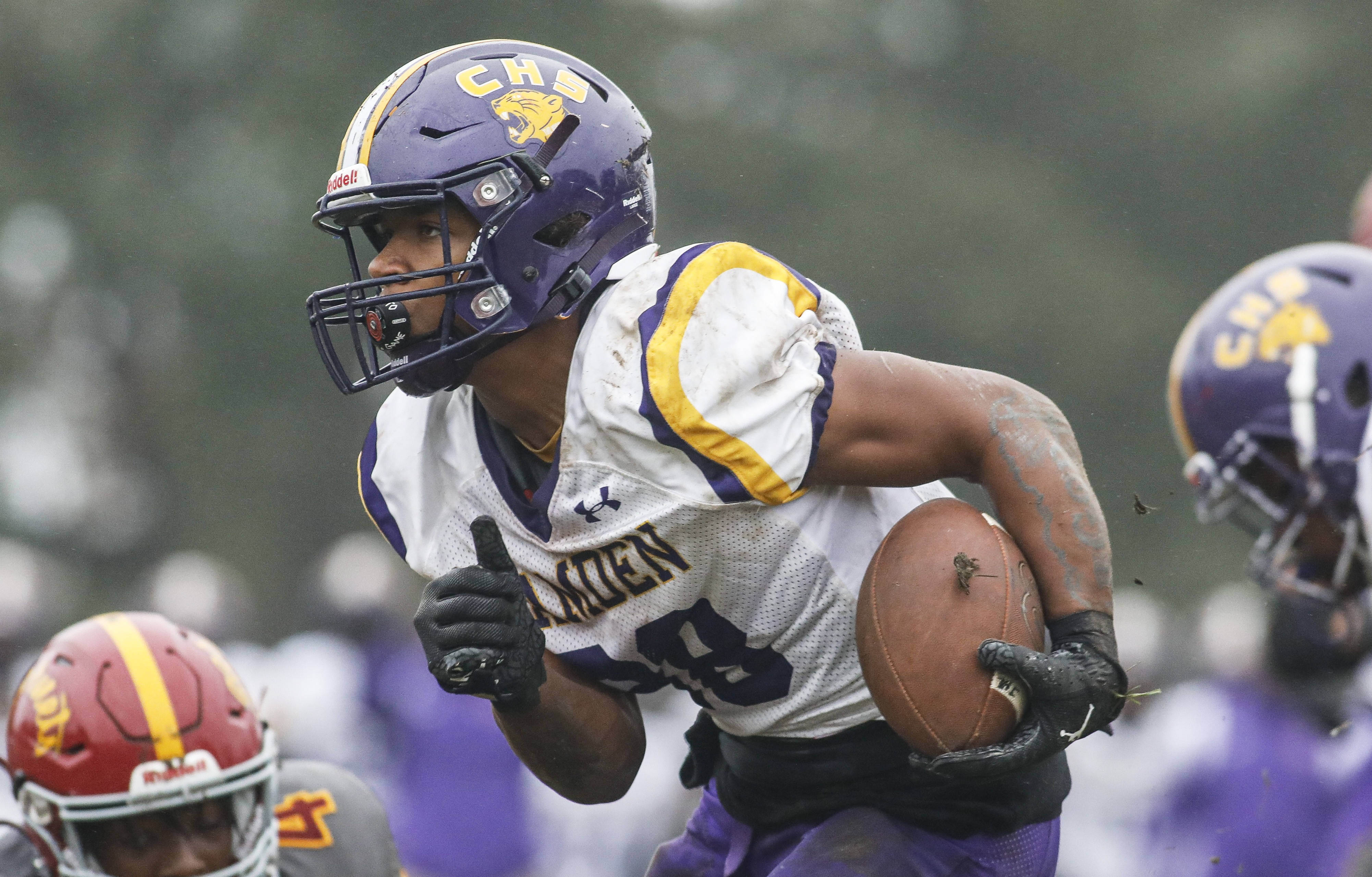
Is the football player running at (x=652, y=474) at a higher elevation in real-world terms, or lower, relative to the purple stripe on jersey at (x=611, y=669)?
higher

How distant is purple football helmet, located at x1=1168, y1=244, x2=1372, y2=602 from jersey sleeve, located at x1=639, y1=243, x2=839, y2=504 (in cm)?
242

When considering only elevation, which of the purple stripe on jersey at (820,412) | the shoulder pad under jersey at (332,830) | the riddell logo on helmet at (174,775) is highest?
the purple stripe on jersey at (820,412)

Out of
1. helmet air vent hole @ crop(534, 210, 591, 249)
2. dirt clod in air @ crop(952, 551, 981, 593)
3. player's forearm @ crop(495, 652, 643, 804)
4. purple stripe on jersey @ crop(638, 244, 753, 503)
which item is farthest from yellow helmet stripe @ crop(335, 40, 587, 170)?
dirt clod in air @ crop(952, 551, 981, 593)

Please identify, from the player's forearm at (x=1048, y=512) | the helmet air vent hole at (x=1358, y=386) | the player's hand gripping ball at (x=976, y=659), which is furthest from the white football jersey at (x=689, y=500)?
the helmet air vent hole at (x=1358, y=386)

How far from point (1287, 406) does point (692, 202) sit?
33.6 feet

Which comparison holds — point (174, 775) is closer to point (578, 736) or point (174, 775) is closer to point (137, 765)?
point (137, 765)

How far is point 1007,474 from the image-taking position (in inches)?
127

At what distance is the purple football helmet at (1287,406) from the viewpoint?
5.10 m

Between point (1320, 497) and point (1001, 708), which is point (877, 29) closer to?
point (1320, 497)

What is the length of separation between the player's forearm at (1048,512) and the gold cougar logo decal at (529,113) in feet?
3.30

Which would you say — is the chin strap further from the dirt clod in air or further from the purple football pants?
the dirt clod in air

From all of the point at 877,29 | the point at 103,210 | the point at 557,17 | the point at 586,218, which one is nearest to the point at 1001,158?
the point at 877,29

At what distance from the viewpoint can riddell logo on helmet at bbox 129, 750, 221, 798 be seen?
351 centimetres

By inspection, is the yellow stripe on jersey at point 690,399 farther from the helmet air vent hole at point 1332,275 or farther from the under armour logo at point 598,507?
the helmet air vent hole at point 1332,275
